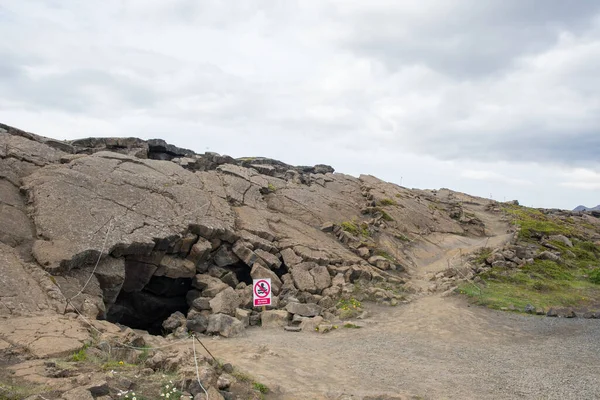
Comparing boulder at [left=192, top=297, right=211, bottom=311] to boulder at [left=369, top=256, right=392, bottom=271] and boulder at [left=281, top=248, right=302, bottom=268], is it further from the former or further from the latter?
boulder at [left=369, top=256, right=392, bottom=271]

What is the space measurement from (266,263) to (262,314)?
4211 mm

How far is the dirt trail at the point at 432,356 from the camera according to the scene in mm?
11141

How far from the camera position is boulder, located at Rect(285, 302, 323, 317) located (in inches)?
743

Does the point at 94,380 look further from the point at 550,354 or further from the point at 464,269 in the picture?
the point at 464,269

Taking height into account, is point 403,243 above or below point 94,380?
above

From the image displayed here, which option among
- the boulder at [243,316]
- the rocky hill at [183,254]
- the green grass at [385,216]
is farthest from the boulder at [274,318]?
the green grass at [385,216]

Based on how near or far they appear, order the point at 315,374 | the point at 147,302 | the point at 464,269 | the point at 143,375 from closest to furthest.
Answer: the point at 143,375
the point at 315,374
the point at 147,302
the point at 464,269

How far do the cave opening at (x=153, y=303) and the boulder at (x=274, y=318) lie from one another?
4.75 m

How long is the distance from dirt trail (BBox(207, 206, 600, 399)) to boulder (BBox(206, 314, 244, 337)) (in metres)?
0.51

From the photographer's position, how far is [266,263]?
22469 millimetres

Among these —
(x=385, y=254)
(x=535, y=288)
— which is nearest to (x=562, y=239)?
(x=535, y=288)

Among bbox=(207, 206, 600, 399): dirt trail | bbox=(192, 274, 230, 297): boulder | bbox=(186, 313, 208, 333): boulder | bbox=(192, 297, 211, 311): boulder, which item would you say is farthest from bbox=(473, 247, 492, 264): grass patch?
bbox=(186, 313, 208, 333): boulder

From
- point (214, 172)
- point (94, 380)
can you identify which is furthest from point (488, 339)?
point (214, 172)

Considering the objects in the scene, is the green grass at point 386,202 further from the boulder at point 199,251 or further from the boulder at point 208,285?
the boulder at point 208,285
